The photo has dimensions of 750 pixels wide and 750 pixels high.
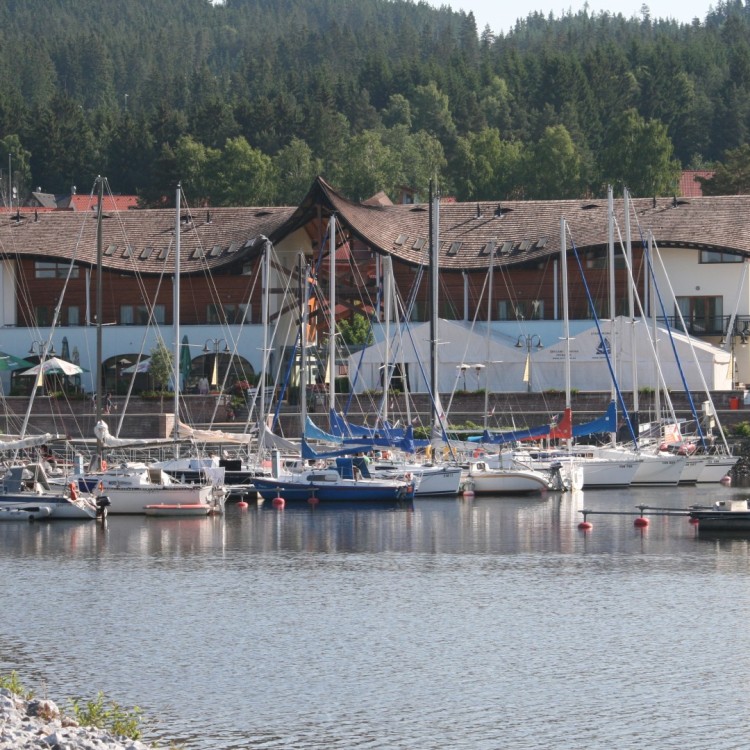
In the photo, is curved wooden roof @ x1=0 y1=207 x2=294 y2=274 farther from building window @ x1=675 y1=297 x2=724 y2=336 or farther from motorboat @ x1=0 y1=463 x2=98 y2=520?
motorboat @ x1=0 y1=463 x2=98 y2=520

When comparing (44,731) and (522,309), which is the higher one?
(522,309)

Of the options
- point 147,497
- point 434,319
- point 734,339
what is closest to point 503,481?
point 434,319

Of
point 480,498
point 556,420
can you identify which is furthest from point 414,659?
point 556,420

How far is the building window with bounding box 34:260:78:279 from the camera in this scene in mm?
88500

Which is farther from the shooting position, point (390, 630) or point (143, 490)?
point (143, 490)

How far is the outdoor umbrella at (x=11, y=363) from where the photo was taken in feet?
272

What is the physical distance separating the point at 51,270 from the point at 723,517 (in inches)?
1946

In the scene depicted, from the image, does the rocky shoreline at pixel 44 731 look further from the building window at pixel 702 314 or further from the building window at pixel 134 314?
the building window at pixel 134 314

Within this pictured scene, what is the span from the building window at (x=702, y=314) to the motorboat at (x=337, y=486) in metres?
28.4

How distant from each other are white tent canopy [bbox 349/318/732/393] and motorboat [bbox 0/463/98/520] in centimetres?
2211

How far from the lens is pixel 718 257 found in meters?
84.5

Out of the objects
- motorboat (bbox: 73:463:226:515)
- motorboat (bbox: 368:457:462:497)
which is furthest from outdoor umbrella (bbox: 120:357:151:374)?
motorboat (bbox: 73:463:226:515)

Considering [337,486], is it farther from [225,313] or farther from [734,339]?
[734,339]

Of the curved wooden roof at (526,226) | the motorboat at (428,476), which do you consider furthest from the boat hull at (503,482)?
the curved wooden roof at (526,226)
